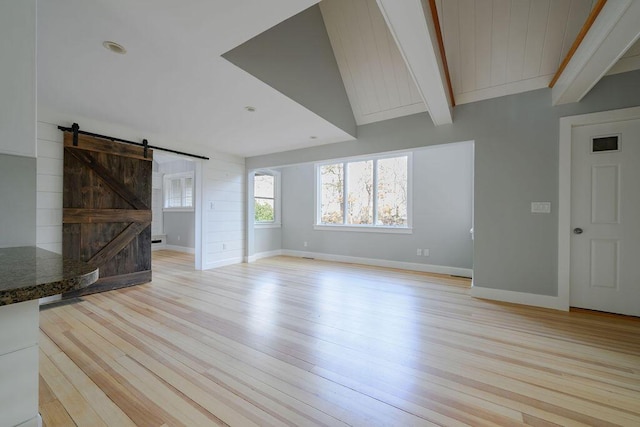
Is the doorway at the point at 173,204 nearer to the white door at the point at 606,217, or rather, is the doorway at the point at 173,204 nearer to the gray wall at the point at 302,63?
the gray wall at the point at 302,63

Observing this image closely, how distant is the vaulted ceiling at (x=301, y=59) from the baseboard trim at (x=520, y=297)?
222 centimetres

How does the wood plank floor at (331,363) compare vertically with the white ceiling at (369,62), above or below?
below

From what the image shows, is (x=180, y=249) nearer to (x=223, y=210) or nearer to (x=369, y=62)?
(x=223, y=210)

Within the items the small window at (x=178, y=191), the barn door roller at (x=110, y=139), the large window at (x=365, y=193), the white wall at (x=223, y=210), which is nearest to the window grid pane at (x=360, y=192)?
Result: the large window at (x=365, y=193)

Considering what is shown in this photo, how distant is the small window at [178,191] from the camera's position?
7.18 m

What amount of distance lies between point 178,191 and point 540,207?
26.5ft

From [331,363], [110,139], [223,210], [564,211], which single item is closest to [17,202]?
[331,363]

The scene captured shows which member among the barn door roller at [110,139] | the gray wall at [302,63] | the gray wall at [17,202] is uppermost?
the gray wall at [302,63]

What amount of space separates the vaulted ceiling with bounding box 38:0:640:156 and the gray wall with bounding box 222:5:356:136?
0.02 meters

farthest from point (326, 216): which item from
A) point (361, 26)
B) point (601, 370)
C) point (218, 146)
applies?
point (601, 370)

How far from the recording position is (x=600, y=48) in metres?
1.95

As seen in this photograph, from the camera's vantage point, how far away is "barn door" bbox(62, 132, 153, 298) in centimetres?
320

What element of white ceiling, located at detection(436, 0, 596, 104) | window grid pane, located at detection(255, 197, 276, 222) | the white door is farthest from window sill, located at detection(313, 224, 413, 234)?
white ceiling, located at detection(436, 0, 596, 104)

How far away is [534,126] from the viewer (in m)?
2.97
